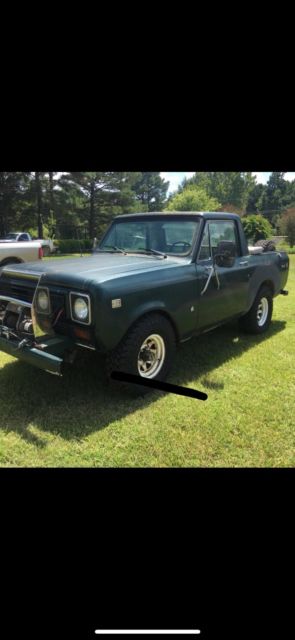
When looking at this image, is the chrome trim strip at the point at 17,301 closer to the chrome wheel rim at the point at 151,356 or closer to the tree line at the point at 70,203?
the chrome wheel rim at the point at 151,356

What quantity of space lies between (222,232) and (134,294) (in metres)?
2.04

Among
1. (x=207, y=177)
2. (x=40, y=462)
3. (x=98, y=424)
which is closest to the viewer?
(x=40, y=462)

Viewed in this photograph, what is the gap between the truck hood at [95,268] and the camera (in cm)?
350

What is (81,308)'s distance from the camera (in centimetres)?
338

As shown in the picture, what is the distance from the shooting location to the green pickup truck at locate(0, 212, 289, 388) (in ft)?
11.2

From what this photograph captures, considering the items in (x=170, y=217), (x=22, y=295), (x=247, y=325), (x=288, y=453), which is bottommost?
(x=288, y=453)

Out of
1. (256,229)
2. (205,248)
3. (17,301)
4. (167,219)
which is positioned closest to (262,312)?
(205,248)

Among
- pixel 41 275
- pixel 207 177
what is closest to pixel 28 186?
pixel 207 177

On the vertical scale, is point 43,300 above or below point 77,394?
above

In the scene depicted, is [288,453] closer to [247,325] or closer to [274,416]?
[274,416]

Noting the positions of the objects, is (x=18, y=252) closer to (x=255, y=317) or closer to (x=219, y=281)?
(x=255, y=317)

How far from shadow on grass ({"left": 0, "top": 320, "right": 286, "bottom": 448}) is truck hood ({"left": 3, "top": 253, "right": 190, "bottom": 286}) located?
3.67ft

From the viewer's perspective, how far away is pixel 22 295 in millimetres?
4090

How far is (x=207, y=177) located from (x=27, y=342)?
2050 inches
